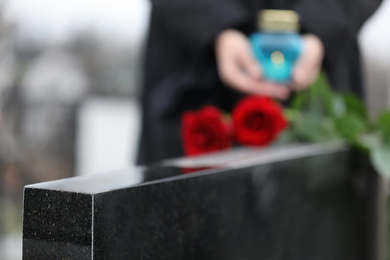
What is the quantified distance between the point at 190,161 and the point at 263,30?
1.24 ft

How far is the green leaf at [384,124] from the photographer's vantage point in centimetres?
86

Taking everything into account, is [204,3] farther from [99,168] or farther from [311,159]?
[99,168]

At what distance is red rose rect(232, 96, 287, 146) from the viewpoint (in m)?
0.83

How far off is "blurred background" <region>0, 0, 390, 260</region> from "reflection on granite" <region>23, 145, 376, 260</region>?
5.83 ft

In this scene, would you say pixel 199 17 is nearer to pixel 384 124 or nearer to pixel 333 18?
pixel 333 18

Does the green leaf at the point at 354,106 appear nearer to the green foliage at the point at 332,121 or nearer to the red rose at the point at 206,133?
the green foliage at the point at 332,121

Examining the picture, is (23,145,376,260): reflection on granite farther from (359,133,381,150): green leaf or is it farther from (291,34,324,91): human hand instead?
(291,34,324,91): human hand

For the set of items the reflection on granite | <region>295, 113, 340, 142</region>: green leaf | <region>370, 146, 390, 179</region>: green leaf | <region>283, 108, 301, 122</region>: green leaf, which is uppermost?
<region>283, 108, 301, 122</region>: green leaf

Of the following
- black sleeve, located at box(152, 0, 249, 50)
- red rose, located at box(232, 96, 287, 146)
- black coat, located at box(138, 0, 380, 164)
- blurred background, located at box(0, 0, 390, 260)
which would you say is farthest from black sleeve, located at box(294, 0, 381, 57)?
blurred background, located at box(0, 0, 390, 260)

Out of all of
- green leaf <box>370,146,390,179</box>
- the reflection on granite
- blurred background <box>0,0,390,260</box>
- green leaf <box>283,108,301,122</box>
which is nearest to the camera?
the reflection on granite

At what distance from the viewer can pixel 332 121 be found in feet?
3.01

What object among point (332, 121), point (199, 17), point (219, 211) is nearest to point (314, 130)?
point (332, 121)

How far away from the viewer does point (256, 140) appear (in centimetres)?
83

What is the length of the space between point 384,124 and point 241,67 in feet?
0.75
